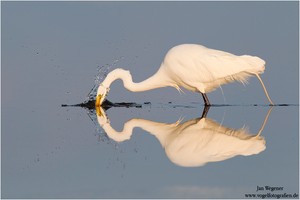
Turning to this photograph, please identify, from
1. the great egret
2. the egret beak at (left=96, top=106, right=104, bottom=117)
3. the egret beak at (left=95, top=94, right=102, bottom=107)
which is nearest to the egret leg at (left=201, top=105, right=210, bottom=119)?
the great egret

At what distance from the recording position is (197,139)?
10242 mm

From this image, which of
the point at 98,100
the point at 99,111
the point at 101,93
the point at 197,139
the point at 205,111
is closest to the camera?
the point at 197,139

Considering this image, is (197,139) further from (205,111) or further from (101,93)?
(101,93)

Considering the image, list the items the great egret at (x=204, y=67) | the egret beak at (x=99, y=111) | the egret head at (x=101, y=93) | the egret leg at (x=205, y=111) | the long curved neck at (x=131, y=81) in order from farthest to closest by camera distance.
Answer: the egret head at (x=101, y=93), the long curved neck at (x=131, y=81), the egret beak at (x=99, y=111), the great egret at (x=204, y=67), the egret leg at (x=205, y=111)

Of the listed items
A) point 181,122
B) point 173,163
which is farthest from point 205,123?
point 173,163

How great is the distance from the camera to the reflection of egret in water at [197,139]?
9242mm

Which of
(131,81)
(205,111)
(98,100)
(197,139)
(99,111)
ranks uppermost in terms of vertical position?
(131,81)

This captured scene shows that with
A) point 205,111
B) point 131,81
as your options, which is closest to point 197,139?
point 205,111

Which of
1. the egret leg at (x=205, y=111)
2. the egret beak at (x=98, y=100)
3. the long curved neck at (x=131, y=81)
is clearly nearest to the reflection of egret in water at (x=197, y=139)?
the egret leg at (x=205, y=111)

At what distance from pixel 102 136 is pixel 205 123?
192cm

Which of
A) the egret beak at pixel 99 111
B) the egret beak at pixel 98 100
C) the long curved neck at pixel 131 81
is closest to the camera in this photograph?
the egret beak at pixel 99 111

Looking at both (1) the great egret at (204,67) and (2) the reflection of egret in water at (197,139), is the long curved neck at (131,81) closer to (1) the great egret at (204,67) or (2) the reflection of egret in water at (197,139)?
(1) the great egret at (204,67)

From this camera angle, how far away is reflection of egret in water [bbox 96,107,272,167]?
9242 mm

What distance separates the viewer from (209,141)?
10.1m
